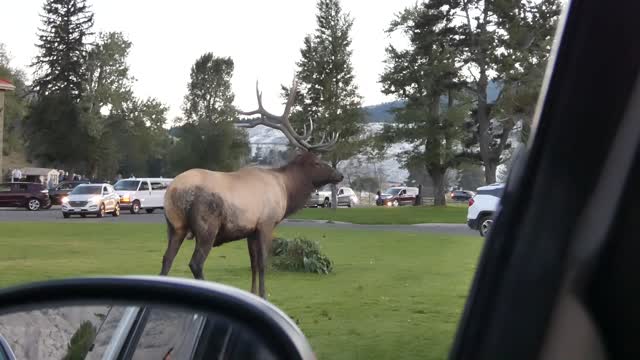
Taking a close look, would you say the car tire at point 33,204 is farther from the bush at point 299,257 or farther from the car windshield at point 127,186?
the bush at point 299,257

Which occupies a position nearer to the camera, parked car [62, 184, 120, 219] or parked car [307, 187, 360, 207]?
parked car [62, 184, 120, 219]

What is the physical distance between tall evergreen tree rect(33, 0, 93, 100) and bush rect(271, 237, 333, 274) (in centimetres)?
6452

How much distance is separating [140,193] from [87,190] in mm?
5197

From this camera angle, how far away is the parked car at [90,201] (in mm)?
37062

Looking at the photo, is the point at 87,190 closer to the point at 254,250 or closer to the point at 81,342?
the point at 254,250

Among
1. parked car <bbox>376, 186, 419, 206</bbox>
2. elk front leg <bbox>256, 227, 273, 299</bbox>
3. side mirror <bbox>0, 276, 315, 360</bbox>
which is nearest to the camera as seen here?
side mirror <bbox>0, 276, 315, 360</bbox>

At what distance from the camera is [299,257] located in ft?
48.0

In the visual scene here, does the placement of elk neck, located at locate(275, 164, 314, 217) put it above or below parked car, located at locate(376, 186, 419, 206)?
above

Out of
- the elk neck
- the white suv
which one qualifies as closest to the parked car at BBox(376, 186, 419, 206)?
the white suv

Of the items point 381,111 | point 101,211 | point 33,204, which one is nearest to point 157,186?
point 101,211

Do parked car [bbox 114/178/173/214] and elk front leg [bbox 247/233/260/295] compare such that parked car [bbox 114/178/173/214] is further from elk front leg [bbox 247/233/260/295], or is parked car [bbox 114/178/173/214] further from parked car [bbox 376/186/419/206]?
elk front leg [bbox 247/233/260/295]

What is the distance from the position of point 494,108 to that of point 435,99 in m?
6.97

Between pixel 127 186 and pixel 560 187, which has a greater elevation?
pixel 560 187

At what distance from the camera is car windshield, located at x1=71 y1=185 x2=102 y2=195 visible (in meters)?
37.8
